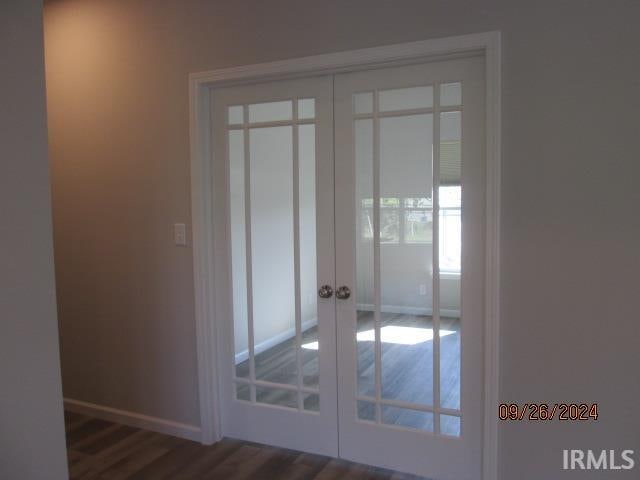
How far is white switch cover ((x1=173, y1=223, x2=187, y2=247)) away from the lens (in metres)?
2.92

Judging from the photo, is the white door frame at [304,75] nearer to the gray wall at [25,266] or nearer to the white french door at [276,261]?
the white french door at [276,261]

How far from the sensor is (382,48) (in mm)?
2385

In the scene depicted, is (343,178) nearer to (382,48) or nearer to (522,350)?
(382,48)

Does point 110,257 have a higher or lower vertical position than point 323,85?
lower

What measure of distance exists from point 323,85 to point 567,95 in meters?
1.16

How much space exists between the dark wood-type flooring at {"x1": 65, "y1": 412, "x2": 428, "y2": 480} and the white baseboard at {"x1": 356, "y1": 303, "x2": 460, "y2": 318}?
83 cm

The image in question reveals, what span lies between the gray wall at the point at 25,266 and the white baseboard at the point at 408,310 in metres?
1.45

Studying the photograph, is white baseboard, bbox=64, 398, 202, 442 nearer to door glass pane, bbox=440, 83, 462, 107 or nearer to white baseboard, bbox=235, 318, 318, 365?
white baseboard, bbox=235, 318, 318, 365

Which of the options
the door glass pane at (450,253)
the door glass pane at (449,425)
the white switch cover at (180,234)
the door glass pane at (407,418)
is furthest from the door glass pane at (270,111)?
the door glass pane at (449,425)

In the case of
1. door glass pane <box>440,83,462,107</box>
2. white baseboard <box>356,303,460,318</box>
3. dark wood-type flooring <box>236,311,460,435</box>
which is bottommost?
dark wood-type flooring <box>236,311,460,435</box>

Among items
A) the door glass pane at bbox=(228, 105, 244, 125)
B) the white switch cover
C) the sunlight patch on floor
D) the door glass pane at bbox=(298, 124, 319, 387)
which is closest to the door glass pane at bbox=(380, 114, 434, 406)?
the sunlight patch on floor

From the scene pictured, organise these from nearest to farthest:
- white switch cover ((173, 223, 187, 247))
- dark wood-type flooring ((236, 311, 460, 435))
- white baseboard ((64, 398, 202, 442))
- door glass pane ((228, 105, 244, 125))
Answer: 1. dark wood-type flooring ((236, 311, 460, 435))
2. door glass pane ((228, 105, 244, 125))
3. white switch cover ((173, 223, 187, 247))
4. white baseboard ((64, 398, 202, 442))

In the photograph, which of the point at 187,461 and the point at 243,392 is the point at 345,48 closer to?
the point at 243,392

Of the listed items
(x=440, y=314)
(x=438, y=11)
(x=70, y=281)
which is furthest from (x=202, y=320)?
(x=438, y=11)
